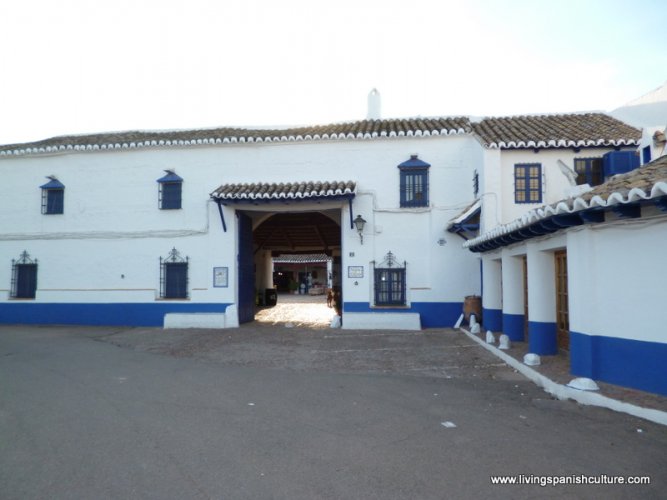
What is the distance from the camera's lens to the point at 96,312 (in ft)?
50.8

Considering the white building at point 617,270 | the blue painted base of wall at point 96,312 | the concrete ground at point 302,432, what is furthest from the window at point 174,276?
the white building at point 617,270

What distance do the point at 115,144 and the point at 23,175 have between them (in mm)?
3794

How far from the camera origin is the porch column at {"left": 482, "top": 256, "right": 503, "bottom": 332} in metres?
11.8

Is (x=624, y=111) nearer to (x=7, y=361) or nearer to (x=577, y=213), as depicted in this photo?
(x=577, y=213)

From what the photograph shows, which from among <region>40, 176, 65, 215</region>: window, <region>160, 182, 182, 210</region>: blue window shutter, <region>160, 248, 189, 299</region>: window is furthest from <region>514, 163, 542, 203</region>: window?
<region>40, 176, 65, 215</region>: window

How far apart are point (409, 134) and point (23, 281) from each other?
46.3 feet

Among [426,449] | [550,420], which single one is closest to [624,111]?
[550,420]

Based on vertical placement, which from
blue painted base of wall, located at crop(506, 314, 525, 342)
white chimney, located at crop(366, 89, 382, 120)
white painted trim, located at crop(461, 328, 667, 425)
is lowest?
white painted trim, located at crop(461, 328, 667, 425)

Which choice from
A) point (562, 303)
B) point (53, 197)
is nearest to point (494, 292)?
point (562, 303)

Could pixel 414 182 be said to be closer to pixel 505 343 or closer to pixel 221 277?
pixel 505 343

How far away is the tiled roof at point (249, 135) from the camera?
1457cm

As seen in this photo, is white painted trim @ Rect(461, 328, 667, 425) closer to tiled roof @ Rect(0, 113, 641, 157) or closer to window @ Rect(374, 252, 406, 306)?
window @ Rect(374, 252, 406, 306)

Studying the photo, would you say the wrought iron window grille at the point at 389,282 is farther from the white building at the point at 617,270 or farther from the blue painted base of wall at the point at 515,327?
the white building at the point at 617,270

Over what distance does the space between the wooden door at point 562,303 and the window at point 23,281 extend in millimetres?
16313
